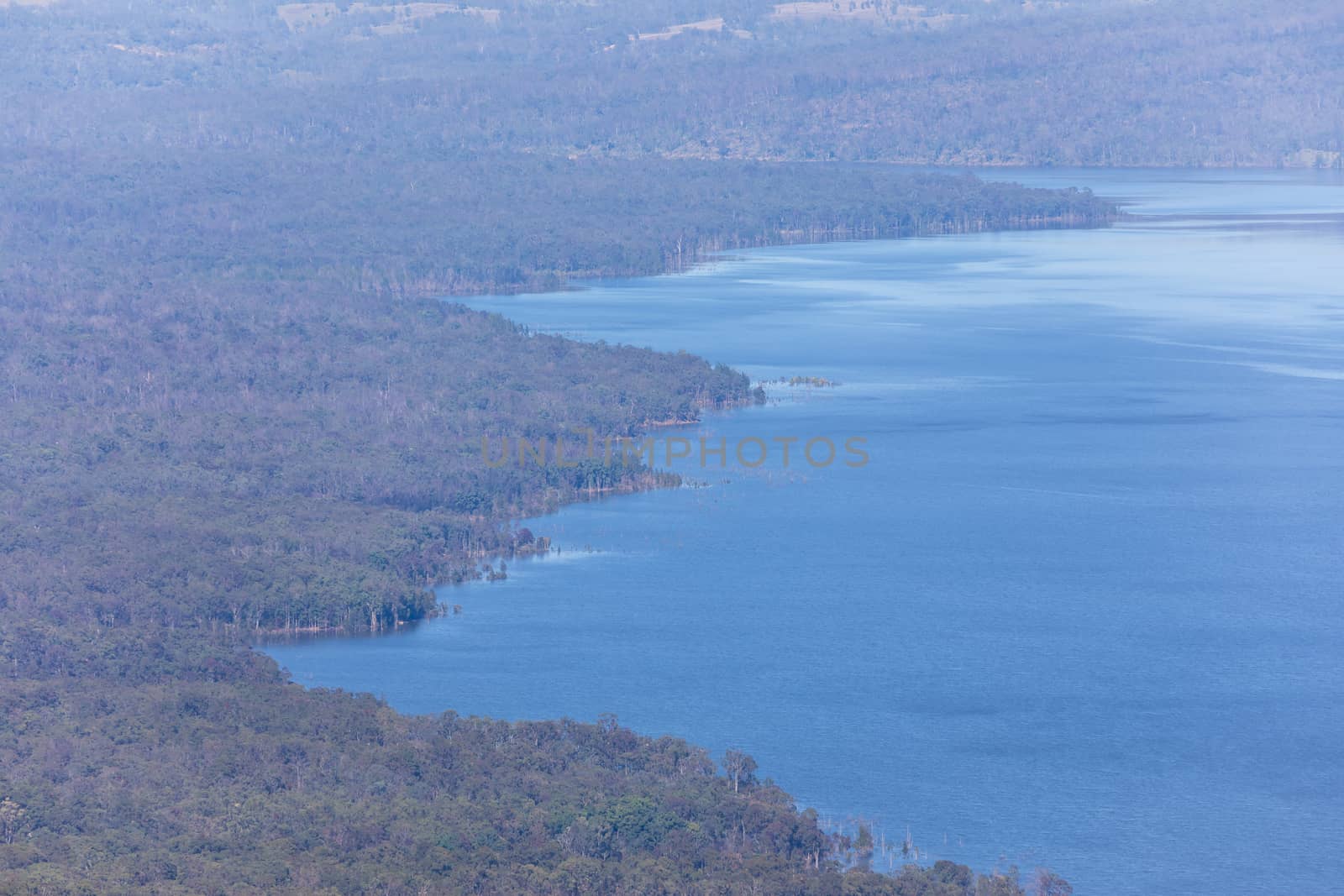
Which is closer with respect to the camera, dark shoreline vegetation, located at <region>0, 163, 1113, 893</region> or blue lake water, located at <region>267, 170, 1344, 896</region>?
dark shoreline vegetation, located at <region>0, 163, 1113, 893</region>

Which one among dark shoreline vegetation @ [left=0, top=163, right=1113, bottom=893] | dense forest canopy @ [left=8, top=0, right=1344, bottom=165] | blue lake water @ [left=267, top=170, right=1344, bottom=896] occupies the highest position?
dense forest canopy @ [left=8, top=0, right=1344, bottom=165]

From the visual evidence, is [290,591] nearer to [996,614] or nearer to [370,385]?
[996,614]

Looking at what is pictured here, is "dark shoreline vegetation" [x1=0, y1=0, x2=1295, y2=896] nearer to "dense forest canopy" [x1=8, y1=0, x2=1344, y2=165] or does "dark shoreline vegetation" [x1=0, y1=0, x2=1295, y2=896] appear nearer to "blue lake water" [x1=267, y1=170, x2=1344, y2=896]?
"dense forest canopy" [x1=8, y1=0, x2=1344, y2=165]

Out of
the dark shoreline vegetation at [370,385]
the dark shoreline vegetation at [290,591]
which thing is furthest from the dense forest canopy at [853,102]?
the dark shoreline vegetation at [290,591]

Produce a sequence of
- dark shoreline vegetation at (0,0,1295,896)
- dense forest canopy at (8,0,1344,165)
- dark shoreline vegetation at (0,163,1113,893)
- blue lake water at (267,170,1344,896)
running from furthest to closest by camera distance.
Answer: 1. dense forest canopy at (8,0,1344,165)
2. blue lake water at (267,170,1344,896)
3. dark shoreline vegetation at (0,0,1295,896)
4. dark shoreline vegetation at (0,163,1113,893)

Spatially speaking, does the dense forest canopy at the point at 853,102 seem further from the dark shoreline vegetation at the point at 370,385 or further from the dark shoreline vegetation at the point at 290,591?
the dark shoreline vegetation at the point at 290,591

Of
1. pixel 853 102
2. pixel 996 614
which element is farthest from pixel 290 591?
pixel 853 102

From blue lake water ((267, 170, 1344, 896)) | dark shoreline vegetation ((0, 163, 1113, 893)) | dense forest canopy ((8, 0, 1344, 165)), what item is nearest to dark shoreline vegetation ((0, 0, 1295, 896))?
dark shoreline vegetation ((0, 163, 1113, 893))

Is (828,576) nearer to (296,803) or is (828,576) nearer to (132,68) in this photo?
(296,803)

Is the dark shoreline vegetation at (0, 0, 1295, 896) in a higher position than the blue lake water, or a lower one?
higher
